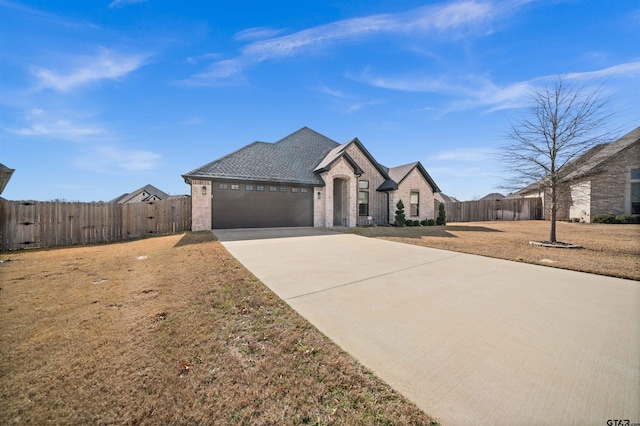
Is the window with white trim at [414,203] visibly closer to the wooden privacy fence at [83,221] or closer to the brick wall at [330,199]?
the brick wall at [330,199]

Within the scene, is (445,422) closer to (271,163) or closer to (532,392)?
(532,392)

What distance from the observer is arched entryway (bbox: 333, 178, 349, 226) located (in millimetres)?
16188

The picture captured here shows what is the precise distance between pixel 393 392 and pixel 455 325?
4.96 feet

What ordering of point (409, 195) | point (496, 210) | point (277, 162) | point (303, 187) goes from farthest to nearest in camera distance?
1. point (496, 210)
2. point (409, 195)
3. point (277, 162)
4. point (303, 187)

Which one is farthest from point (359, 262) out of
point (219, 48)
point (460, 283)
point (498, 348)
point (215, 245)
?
point (219, 48)

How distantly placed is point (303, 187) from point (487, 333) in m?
12.5

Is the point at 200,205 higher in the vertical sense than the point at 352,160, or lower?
lower

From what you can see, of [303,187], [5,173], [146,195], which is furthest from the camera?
[146,195]

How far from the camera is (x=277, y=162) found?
15.1 metres

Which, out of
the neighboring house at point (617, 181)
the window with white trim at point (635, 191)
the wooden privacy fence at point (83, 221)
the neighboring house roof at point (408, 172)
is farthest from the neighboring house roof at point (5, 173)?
the window with white trim at point (635, 191)

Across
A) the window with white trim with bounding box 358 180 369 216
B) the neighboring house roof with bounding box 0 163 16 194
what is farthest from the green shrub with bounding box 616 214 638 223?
the neighboring house roof with bounding box 0 163 16 194

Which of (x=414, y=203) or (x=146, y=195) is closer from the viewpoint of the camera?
(x=414, y=203)

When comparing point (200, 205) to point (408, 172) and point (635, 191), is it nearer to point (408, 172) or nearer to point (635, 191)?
point (408, 172)

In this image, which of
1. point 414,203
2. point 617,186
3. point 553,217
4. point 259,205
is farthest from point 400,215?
point 617,186
